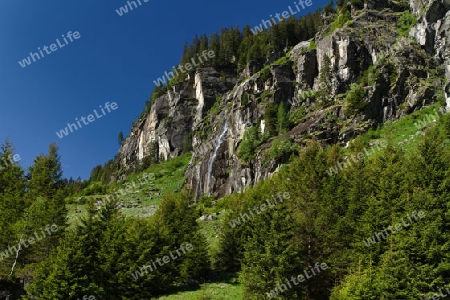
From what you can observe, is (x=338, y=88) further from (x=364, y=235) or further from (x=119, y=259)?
(x=119, y=259)

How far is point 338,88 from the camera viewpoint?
71.8m

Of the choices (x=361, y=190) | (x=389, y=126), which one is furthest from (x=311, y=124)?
(x=361, y=190)

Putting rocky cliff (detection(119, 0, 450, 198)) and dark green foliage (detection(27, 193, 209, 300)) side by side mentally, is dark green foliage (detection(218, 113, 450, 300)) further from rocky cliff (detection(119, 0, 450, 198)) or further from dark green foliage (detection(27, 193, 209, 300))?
rocky cliff (detection(119, 0, 450, 198))

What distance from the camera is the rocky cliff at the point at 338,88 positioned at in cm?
6291

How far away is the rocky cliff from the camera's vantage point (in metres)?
62.9

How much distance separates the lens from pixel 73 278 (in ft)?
74.3

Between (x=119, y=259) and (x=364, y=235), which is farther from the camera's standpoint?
(x=119, y=259)

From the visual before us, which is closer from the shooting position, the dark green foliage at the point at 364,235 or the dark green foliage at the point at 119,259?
the dark green foliage at the point at 364,235

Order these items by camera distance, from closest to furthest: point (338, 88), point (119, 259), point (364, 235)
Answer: point (364, 235), point (119, 259), point (338, 88)

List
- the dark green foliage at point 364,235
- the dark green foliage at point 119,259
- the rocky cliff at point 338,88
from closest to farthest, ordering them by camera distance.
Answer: the dark green foliage at point 364,235
the dark green foliage at point 119,259
the rocky cliff at point 338,88

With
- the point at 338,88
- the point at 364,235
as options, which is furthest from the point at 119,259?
the point at 338,88

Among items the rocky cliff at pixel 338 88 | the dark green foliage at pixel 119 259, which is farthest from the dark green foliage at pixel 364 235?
the rocky cliff at pixel 338 88

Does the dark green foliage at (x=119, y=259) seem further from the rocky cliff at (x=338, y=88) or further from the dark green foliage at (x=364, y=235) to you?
the rocky cliff at (x=338, y=88)

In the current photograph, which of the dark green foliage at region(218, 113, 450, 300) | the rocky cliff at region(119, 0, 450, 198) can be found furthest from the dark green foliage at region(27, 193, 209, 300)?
the rocky cliff at region(119, 0, 450, 198)
